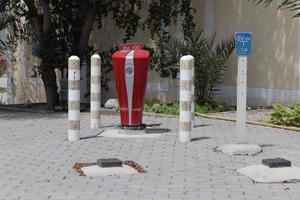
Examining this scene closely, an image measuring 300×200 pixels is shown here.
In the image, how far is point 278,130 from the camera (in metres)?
11.3

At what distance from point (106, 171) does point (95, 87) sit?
3.77 m

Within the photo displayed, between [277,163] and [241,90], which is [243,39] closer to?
[241,90]

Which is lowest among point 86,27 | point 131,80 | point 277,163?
point 277,163

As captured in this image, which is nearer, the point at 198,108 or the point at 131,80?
the point at 131,80

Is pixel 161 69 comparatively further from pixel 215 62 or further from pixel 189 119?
pixel 189 119

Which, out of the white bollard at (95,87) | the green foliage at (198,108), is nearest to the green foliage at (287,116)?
the green foliage at (198,108)

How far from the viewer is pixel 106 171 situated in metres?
7.52

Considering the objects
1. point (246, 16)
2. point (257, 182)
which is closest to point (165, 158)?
point (257, 182)

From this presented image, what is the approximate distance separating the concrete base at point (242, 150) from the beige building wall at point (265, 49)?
558cm

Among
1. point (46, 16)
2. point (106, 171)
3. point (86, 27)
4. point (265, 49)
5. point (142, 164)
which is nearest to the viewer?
point (106, 171)

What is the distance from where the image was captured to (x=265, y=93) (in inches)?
581

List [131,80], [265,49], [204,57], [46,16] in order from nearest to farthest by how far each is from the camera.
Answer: [131,80] < [204,57] < [265,49] < [46,16]

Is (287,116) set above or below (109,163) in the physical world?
above

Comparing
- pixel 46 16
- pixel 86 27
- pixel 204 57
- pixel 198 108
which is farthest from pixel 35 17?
pixel 198 108
